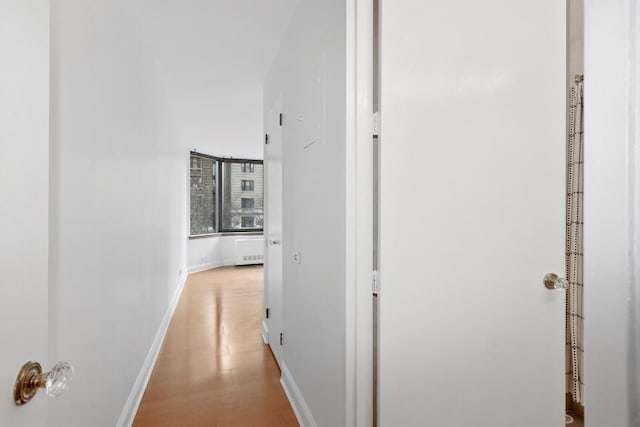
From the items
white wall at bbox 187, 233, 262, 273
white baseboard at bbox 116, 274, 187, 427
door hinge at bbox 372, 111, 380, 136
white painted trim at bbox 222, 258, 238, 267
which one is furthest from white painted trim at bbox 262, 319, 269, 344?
white painted trim at bbox 222, 258, 238, 267

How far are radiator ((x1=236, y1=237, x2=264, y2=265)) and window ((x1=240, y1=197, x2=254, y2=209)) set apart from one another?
849mm

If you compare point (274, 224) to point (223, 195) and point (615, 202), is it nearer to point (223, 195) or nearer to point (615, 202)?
point (615, 202)

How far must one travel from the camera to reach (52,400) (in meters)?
0.94

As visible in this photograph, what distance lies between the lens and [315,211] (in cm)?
155

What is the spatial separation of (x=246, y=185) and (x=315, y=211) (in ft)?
18.6

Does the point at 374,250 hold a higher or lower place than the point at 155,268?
higher

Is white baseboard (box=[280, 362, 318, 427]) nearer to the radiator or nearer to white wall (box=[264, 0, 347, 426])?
white wall (box=[264, 0, 347, 426])

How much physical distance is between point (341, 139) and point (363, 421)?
3.38 feet

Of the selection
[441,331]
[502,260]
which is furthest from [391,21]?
[441,331]

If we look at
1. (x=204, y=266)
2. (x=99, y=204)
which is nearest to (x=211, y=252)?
(x=204, y=266)

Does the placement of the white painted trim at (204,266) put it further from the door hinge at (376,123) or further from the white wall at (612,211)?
the white wall at (612,211)

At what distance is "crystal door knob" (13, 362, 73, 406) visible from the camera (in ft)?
1.67

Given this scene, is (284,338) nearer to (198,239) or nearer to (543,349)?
(543,349)

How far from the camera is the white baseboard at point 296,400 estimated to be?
165 centimetres
